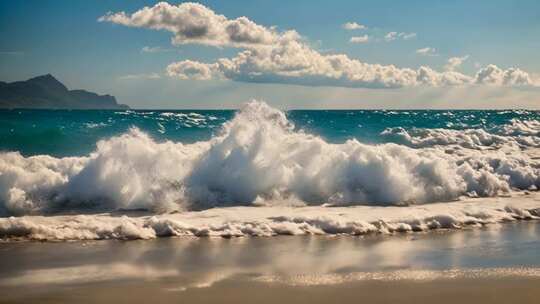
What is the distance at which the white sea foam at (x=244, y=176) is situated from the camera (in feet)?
39.6

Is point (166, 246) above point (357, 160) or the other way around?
the other way around

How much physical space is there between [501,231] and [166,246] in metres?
5.50

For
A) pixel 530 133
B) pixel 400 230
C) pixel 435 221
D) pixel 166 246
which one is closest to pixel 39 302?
pixel 166 246

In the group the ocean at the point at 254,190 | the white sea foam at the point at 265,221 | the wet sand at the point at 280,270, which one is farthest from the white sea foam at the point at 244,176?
the wet sand at the point at 280,270

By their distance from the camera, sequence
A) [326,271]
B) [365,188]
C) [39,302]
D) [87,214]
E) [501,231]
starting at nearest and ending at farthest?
[39,302] → [326,271] → [501,231] → [87,214] → [365,188]

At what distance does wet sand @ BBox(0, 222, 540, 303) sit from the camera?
5.91 metres

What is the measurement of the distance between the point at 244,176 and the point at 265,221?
2.94 metres

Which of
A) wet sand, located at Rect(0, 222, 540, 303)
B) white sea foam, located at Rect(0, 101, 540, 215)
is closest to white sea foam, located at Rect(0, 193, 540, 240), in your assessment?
wet sand, located at Rect(0, 222, 540, 303)

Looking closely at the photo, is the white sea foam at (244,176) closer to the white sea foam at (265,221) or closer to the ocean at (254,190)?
the ocean at (254,190)

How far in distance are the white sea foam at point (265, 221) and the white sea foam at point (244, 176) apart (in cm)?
91

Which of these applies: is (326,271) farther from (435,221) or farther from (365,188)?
(365,188)

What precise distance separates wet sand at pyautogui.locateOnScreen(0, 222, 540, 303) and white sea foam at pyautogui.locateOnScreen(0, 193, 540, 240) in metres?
0.42

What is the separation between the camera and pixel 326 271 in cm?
690

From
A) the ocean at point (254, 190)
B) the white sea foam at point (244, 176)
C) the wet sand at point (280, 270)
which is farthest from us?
the white sea foam at point (244, 176)
